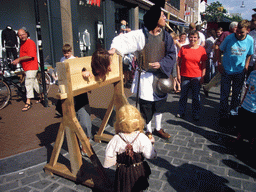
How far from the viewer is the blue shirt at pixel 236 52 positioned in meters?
4.35

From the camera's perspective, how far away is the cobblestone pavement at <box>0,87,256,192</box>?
2.69 metres

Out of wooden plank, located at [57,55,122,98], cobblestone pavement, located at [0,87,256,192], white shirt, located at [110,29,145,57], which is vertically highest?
white shirt, located at [110,29,145,57]

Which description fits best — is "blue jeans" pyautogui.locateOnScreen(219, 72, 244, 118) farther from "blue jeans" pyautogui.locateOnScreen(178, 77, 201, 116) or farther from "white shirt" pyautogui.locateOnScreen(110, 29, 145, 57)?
"white shirt" pyautogui.locateOnScreen(110, 29, 145, 57)

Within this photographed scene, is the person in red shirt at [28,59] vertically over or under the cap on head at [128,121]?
over

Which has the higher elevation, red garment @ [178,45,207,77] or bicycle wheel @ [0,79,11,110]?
red garment @ [178,45,207,77]

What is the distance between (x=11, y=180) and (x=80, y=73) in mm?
1643

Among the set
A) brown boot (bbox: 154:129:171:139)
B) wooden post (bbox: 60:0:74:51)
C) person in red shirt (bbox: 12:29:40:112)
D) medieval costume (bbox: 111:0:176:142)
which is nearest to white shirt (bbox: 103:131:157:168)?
medieval costume (bbox: 111:0:176:142)

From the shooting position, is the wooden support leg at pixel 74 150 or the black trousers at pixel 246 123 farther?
the black trousers at pixel 246 123

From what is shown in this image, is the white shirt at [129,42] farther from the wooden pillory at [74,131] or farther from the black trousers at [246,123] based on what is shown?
the black trousers at [246,123]

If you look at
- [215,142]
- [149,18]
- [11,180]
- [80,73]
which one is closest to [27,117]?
[11,180]

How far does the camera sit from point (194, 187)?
2.62 m

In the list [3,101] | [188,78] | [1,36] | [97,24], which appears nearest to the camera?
[188,78]

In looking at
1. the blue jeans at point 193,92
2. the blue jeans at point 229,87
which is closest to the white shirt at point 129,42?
the blue jeans at point 193,92

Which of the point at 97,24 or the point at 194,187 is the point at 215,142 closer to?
the point at 194,187
